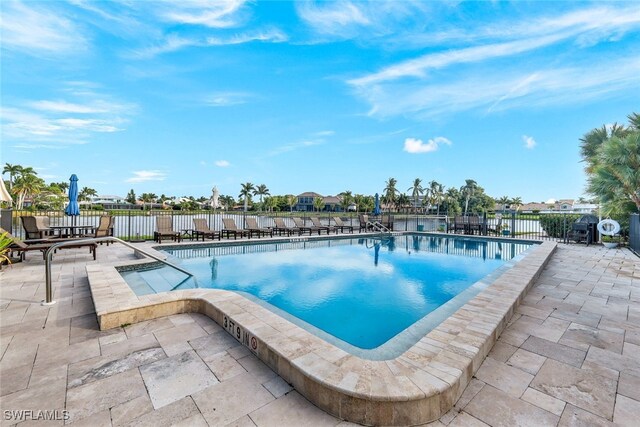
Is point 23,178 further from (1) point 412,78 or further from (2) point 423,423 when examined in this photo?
(2) point 423,423

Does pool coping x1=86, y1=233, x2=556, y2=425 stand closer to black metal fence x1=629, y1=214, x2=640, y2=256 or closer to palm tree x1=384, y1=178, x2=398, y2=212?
black metal fence x1=629, y1=214, x2=640, y2=256

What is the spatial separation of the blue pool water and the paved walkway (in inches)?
55.4

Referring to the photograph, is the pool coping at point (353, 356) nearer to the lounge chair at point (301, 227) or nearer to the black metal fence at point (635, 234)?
the black metal fence at point (635, 234)

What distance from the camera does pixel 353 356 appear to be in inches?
83.5

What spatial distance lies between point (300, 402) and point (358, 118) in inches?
877

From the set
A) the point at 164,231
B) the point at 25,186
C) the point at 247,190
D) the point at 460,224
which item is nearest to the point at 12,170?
the point at 25,186

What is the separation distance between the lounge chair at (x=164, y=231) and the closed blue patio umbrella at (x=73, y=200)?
2.12 m

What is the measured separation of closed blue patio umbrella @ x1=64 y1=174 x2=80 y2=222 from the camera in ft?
27.1

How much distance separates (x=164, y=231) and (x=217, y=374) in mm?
8673

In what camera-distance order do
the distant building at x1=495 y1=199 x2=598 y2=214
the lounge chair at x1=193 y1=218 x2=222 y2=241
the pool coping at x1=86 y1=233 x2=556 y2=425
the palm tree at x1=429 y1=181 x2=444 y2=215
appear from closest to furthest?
the pool coping at x1=86 y1=233 x2=556 y2=425, the lounge chair at x1=193 y1=218 x2=222 y2=241, the distant building at x1=495 y1=199 x2=598 y2=214, the palm tree at x1=429 y1=181 x2=444 y2=215

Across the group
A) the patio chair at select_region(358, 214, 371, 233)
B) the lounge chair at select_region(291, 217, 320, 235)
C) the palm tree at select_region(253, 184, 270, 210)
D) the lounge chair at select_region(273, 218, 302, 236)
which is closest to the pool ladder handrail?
the patio chair at select_region(358, 214, 371, 233)

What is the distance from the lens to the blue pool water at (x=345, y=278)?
13.6 ft

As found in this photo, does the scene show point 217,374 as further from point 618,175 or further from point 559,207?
point 559,207

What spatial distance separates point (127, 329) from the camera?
9.45 ft
